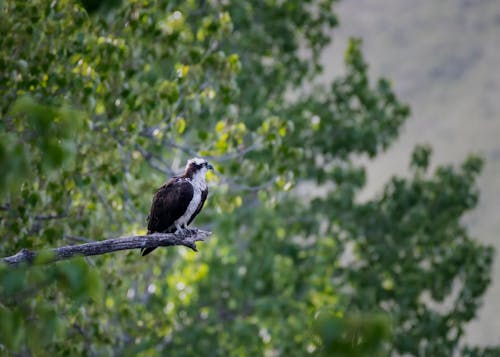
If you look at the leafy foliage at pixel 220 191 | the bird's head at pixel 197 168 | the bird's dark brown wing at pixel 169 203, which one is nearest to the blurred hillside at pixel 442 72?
the leafy foliage at pixel 220 191

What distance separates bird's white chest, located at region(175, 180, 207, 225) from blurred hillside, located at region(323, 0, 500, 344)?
99373 mm

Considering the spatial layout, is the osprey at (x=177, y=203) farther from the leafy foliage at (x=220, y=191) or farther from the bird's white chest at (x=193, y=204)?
the leafy foliage at (x=220, y=191)

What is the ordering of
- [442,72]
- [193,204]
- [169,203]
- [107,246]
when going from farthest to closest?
[442,72] → [193,204] → [169,203] → [107,246]

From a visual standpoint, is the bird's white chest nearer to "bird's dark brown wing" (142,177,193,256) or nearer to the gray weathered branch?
"bird's dark brown wing" (142,177,193,256)

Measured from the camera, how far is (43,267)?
11.3 feet

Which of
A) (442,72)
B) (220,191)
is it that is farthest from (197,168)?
(442,72)

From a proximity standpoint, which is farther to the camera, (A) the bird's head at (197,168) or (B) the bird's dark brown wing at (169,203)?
(A) the bird's head at (197,168)

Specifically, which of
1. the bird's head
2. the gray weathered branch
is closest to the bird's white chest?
the bird's head

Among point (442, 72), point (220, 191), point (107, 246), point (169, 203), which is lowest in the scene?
point (107, 246)

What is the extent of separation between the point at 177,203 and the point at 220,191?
2.37 meters

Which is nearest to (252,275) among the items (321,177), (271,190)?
(321,177)

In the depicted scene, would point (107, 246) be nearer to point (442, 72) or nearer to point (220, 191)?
point (220, 191)

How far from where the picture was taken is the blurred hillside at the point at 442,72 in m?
127

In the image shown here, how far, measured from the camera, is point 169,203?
11.7 meters
